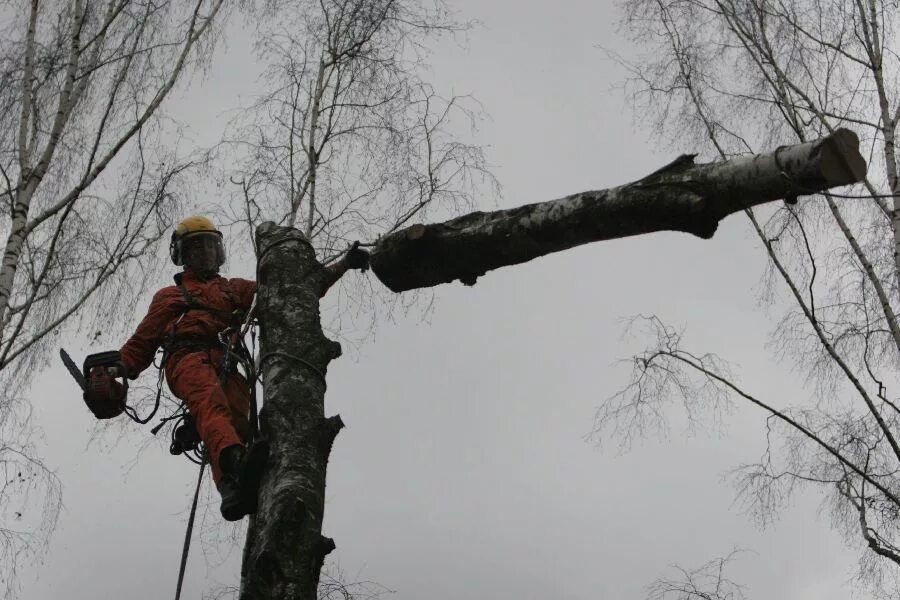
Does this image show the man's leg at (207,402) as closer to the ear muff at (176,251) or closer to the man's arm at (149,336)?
the man's arm at (149,336)

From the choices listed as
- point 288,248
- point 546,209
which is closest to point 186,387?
point 288,248

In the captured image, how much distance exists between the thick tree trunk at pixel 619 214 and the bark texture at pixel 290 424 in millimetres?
341

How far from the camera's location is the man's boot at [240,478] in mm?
2955

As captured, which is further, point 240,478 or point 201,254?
point 201,254

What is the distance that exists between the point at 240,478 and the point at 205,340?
136 centimetres

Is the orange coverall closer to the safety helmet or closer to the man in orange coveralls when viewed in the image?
the man in orange coveralls

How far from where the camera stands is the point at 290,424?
2.98 m

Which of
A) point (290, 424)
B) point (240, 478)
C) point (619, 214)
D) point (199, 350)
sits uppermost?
point (199, 350)

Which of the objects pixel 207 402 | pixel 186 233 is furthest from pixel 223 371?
pixel 186 233

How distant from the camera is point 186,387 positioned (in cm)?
401

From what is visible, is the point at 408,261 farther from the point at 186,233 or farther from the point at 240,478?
the point at 186,233

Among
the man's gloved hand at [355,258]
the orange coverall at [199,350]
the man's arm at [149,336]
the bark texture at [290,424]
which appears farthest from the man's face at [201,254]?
the man's gloved hand at [355,258]

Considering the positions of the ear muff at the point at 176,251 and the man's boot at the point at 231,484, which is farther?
the ear muff at the point at 176,251

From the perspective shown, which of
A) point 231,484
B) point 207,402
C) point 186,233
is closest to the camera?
point 231,484
